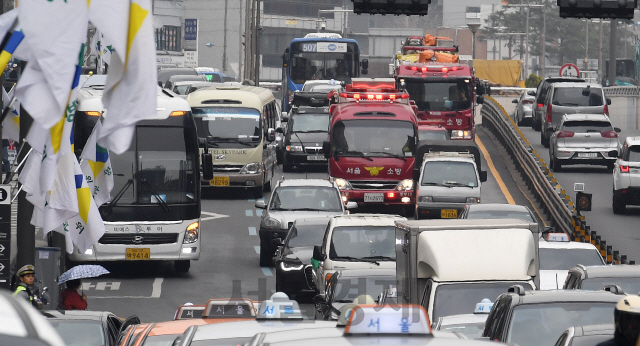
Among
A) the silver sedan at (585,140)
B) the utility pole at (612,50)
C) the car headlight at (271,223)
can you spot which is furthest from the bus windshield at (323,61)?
the car headlight at (271,223)

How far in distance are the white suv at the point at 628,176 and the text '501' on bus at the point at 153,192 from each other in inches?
474

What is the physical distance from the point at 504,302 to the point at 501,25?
11939 centimetres

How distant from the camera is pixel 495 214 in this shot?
2259cm

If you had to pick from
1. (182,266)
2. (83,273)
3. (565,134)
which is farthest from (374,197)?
(83,273)

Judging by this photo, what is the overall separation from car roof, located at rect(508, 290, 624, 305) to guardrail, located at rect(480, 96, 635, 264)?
33.9 feet

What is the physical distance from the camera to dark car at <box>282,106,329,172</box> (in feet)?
121

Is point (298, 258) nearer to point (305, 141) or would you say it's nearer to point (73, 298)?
point (73, 298)

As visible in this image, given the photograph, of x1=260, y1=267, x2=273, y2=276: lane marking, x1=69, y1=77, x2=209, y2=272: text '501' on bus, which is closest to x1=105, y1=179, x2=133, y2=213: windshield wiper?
x1=69, y1=77, x2=209, y2=272: text '501' on bus

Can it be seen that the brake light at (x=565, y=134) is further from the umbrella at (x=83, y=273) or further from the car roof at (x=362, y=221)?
the umbrella at (x=83, y=273)

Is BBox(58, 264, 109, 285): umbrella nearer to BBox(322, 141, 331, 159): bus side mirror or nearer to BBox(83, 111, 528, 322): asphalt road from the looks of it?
BBox(83, 111, 528, 322): asphalt road

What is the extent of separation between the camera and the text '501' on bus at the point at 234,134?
3192cm

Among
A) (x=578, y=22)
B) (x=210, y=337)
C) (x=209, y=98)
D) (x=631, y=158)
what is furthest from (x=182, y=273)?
(x=578, y=22)

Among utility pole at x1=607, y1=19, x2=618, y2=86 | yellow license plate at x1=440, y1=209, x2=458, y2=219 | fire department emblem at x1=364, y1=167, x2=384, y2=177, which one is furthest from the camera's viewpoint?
utility pole at x1=607, y1=19, x2=618, y2=86

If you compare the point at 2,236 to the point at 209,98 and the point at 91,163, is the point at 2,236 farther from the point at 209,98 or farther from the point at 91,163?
the point at 209,98
